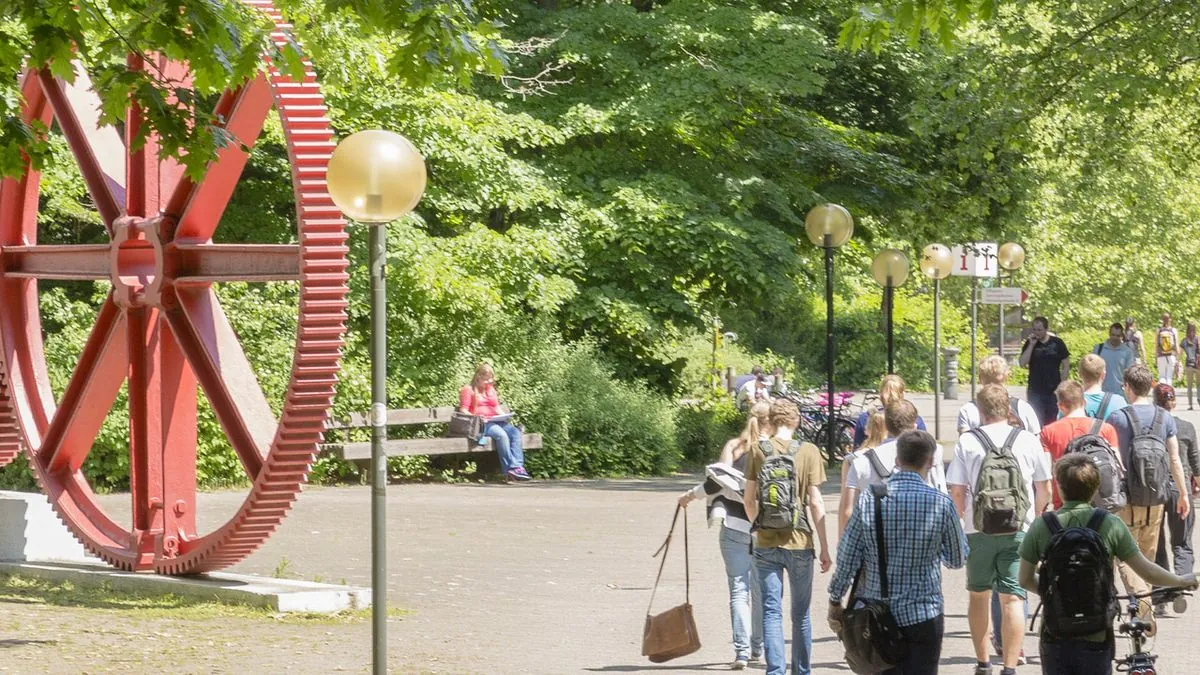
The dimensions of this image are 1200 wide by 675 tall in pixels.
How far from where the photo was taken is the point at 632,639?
11.1 m

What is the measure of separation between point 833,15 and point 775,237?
3668mm

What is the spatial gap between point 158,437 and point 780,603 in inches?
227

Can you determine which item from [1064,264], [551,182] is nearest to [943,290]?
[1064,264]

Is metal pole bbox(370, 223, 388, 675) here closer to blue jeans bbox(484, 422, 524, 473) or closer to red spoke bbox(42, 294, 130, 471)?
red spoke bbox(42, 294, 130, 471)

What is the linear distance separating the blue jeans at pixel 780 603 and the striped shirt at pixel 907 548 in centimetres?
178

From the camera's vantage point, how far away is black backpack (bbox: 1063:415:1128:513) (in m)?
10.3

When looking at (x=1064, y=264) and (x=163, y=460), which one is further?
(x=1064, y=264)

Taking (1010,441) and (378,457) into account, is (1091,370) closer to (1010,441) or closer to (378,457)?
(1010,441)

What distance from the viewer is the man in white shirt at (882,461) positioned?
9.24 meters

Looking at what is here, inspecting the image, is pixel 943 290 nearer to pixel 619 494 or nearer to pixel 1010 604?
pixel 619 494

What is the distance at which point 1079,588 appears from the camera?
6.91 meters

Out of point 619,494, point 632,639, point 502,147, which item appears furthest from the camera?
point 502,147

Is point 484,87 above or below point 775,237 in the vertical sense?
above

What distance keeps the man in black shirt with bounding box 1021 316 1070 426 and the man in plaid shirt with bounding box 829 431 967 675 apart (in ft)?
43.9
